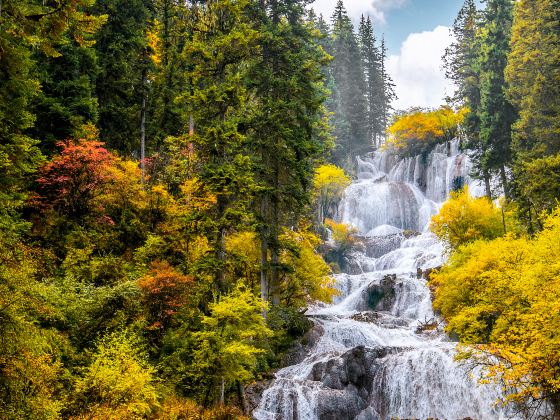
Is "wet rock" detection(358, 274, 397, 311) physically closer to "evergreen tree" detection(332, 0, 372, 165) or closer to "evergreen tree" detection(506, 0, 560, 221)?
"evergreen tree" detection(506, 0, 560, 221)

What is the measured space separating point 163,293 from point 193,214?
3.23 m

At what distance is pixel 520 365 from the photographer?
13.3 meters

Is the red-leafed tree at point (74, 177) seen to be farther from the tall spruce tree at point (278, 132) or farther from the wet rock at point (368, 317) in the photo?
the wet rock at point (368, 317)

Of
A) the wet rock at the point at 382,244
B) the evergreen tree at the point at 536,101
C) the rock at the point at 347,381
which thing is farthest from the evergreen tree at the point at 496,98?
the rock at the point at 347,381

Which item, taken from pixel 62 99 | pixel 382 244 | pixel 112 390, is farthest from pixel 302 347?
pixel 382 244

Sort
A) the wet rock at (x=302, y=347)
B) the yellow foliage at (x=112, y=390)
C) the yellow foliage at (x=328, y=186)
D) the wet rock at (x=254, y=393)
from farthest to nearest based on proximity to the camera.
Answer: the yellow foliage at (x=328, y=186) < the wet rock at (x=302, y=347) < the wet rock at (x=254, y=393) < the yellow foliage at (x=112, y=390)

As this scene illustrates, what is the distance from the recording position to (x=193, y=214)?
1680cm

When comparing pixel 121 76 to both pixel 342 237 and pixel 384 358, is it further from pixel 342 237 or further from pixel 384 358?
pixel 342 237

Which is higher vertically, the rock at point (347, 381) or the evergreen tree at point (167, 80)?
the evergreen tree at point (167, 80)

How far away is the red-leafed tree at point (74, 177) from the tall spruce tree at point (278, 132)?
6.75m

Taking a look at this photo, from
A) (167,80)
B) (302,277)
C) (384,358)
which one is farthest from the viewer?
(167,80)

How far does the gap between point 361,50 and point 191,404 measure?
237 ft

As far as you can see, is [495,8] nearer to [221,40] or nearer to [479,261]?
[479,261]

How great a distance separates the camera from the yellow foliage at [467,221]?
1067 inches
